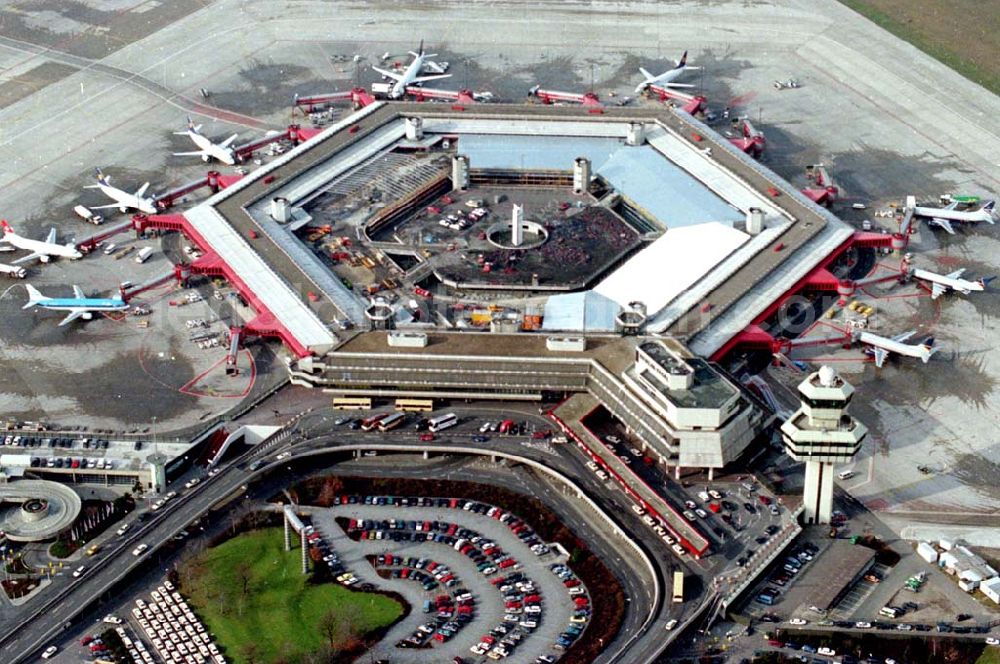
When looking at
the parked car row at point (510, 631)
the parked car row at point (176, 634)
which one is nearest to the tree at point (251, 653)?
the parked car row at point (176, 634)

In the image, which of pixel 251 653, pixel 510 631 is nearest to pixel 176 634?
pixel 251 653

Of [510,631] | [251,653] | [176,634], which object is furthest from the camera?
[510,631]

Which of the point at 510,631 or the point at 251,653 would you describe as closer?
the point at 251,653

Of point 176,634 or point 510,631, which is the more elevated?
point 176,634

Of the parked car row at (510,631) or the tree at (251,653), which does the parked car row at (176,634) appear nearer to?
the tree at (251,653)

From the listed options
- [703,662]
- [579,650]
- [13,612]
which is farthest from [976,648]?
[13,612]

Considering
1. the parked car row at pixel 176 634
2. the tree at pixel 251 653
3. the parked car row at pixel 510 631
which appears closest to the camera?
the tree at pixel 251 653

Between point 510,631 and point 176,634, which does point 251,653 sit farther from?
point 510,631

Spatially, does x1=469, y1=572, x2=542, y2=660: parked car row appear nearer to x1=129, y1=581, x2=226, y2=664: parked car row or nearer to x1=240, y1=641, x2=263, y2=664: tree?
x1=240, y1=641, x2=263, y2=664: tree

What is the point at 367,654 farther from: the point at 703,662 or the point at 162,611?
the point at 703,662
